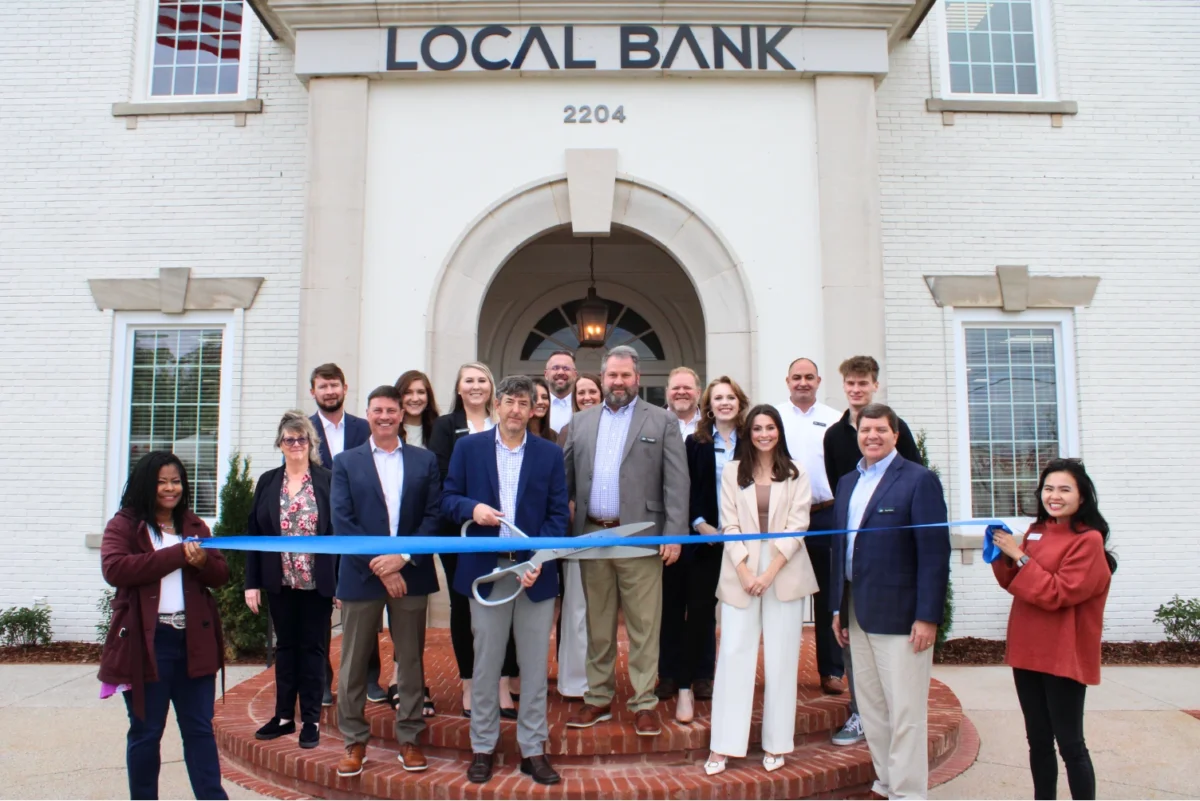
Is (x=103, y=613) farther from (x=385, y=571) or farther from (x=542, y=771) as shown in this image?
(x=542, y=771)

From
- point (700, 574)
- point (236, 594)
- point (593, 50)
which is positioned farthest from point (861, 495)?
point (236, 594)

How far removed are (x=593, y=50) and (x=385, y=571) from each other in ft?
16.9

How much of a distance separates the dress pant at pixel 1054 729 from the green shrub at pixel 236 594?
6019 mm

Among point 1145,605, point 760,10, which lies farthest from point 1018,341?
point 760,10

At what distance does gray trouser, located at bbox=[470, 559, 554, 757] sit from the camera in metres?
4.16

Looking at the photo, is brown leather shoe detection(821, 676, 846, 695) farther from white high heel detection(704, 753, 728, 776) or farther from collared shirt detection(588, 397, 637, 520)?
collared shirt detection(588, 397, 637, 520)

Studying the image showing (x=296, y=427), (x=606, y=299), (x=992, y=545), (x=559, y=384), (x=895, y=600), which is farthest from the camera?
(x=606, y=299)

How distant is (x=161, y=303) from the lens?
336 inches

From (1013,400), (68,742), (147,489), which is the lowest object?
(68,742)

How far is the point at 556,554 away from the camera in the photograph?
4086mm

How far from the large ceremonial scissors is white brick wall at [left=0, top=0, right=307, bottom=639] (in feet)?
16.7

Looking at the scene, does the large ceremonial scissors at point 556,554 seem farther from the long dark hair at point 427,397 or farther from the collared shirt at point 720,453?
the long dark hair at point 427,397

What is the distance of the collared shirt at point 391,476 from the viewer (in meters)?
4.54

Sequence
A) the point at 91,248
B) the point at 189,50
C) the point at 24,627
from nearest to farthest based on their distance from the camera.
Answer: the point at 24,627 → the point at 91,248 → the point at 189,50
